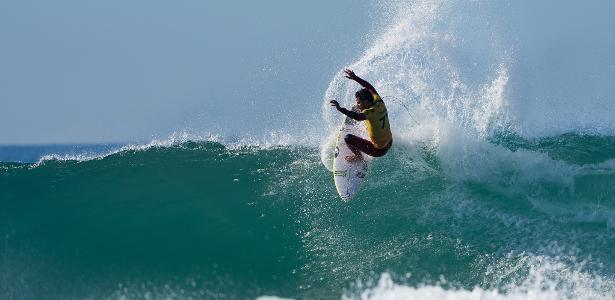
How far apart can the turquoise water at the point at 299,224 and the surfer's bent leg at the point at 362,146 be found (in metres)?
0.46

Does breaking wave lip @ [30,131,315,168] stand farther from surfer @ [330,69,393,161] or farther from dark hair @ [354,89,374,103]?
dark hair @ [354,89,374,103]

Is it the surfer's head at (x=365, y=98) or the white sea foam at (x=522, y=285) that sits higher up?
the surfer's head at (x=365, y=98)

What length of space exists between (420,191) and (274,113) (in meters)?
2.15

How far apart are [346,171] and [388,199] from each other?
538mm

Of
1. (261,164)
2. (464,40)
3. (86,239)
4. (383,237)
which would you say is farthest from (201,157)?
(464,40)

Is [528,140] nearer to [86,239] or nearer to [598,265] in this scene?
[598,265]

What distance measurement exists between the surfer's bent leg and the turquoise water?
1.51ft

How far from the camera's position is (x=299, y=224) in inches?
289

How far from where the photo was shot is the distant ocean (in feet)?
21.4

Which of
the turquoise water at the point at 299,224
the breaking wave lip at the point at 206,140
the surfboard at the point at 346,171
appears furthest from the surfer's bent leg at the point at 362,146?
the breaking wave lip at the point at 206,140

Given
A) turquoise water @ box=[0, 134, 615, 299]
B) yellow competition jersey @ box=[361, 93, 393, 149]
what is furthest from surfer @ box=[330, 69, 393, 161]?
turquoise water @ box=[0, 134, 615, 299]

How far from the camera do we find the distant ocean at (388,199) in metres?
6.52

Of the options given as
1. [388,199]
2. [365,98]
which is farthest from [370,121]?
[388,199]

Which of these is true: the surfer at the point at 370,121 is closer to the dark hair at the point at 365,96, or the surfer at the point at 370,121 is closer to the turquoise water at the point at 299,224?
the dark hair at the point at 365,96
